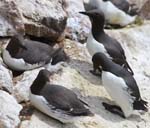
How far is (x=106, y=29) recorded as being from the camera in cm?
1177

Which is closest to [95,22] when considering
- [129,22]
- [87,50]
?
[87,50]

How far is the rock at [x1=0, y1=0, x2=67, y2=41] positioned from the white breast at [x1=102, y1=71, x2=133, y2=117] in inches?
60.3

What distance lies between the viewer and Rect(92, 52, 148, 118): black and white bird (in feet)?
29.7

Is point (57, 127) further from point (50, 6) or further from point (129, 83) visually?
point (50, 6)

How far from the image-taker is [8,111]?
7.84 meters

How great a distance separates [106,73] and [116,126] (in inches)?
32.5

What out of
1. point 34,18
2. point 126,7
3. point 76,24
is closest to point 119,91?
point 34,18

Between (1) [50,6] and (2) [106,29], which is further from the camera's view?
(2) [106,29]

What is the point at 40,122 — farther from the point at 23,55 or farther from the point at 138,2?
the point at 138,2

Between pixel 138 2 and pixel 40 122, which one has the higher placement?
pixel 40 122

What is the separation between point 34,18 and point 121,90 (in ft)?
6.78

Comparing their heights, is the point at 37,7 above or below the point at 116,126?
above

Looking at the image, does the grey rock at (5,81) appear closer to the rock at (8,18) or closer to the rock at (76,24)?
the rock at (8,18)

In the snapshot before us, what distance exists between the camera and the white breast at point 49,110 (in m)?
8.23
